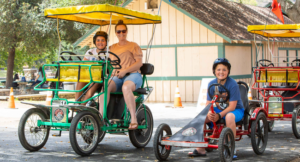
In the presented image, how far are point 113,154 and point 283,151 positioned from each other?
9.38 ft

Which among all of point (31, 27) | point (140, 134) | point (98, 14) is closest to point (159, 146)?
point (140, 134)

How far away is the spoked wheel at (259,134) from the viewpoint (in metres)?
6.88

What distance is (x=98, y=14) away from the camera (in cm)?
782

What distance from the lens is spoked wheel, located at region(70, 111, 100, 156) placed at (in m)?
6.52

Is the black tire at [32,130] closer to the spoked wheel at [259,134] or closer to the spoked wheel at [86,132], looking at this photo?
the spoked wheel at [86,132]

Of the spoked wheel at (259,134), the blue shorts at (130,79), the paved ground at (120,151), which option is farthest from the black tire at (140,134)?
the spoked wheel at (259,134)

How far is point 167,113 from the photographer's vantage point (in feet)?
45.2

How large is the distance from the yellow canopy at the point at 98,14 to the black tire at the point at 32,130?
1642 mm

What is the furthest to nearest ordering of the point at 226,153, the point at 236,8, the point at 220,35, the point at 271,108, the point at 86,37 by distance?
the point at 236,8, the point at 86,37, the point at 220,35, the point at 271,108, the point at 226,153

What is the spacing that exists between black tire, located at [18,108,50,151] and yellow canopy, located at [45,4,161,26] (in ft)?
5.39

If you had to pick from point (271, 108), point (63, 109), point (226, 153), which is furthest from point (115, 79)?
point (271, 108)

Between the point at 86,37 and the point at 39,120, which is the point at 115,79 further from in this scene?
the point at 86,37

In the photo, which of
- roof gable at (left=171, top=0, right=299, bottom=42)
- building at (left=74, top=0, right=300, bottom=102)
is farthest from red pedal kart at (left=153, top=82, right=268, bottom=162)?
roof gable at (left=171, top=0, right=299, bottom=42)

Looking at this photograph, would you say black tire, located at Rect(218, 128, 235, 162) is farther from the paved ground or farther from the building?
the building
